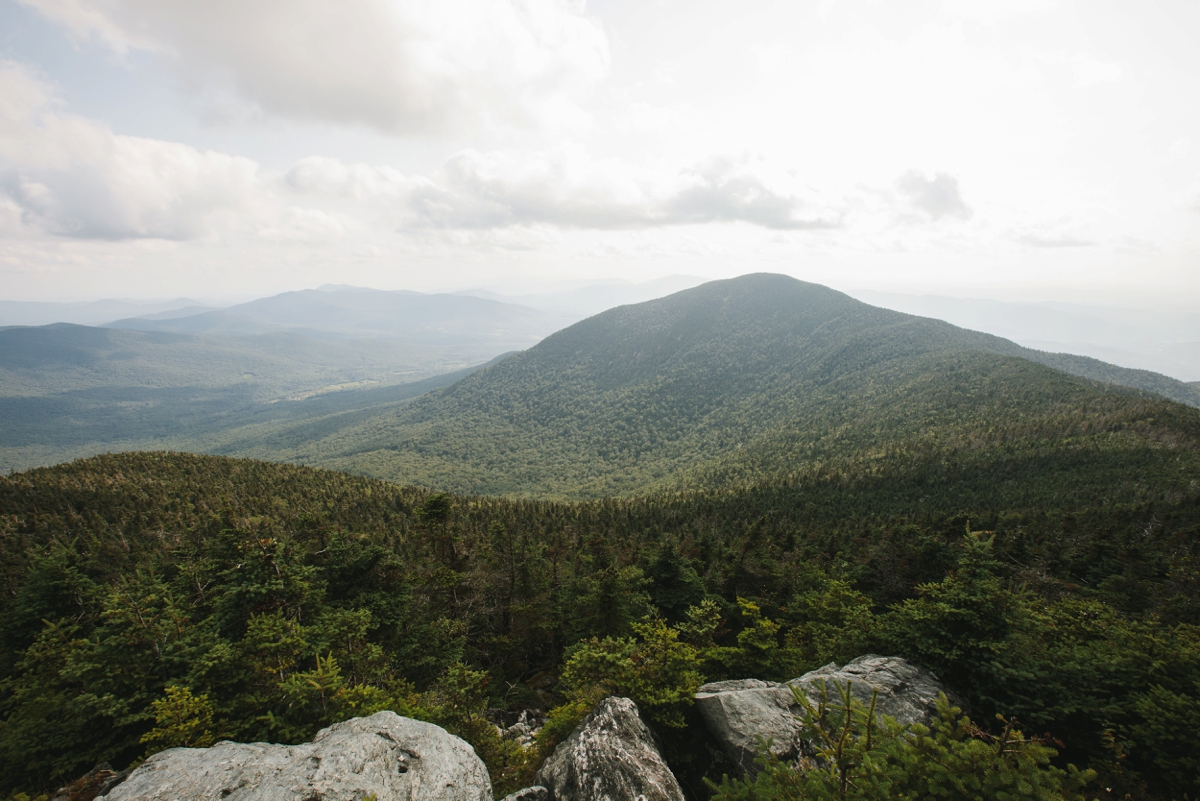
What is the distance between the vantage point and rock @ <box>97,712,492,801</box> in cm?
1165

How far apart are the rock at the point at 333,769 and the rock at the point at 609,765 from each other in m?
2.74

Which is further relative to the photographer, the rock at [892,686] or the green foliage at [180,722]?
the rock at [892,686]

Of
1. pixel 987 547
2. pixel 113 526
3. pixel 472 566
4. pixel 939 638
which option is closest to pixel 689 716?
pixel 939 638

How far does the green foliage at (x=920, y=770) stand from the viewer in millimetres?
9258

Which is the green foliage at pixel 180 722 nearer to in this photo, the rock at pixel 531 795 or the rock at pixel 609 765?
the rock at pixel 531 795

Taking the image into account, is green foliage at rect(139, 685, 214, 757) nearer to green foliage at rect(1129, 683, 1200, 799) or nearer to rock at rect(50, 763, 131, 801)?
rock at rect(50, 763, 131, 801)

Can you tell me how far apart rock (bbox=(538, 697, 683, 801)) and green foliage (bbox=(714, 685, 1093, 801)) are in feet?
16.2

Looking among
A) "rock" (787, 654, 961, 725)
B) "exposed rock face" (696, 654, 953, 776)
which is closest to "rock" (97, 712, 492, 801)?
"exposed rock face" (696, 654, 953, 776)

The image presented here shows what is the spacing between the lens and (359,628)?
22391mm

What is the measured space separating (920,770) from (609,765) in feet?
30.8

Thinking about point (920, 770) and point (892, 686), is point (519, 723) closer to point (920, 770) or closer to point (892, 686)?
point (892, 686)

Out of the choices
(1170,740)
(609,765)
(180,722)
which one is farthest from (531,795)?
(1170,740)

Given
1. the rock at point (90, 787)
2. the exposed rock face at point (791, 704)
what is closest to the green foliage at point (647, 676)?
the exposed rock face at point (791, 704)

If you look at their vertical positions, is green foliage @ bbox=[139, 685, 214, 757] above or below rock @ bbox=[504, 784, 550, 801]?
above
